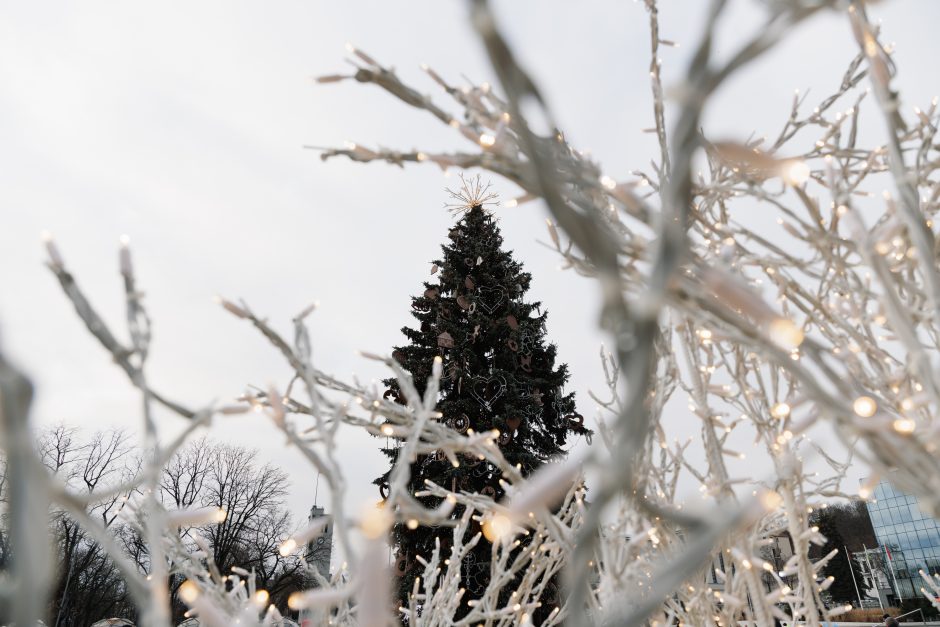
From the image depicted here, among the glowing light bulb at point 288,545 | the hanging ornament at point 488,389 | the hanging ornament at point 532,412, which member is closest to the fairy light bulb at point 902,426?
the glowing light bulb at point 288,545

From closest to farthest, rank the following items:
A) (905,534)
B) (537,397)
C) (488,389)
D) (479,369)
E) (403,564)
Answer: (403,564) → (537,397) → (488,389) → (479,369) → (905,534)

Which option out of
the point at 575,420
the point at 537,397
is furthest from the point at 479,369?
the point at 575,420

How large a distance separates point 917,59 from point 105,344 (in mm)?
2226

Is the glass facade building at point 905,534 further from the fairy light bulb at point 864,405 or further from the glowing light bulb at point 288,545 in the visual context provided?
the glowing light bulb at point 288,545

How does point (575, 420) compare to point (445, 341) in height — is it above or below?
below

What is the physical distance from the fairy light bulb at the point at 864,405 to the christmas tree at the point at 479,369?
830cm

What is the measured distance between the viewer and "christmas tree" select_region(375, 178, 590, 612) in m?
9.28

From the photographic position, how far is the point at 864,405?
79cm

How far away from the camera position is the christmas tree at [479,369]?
9.28 m

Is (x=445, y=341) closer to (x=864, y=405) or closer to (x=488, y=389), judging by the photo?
(x=488, y=389)

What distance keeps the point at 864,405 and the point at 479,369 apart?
32.6 ft

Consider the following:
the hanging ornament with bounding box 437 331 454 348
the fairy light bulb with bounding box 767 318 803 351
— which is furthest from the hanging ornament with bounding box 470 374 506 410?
the fairy light bulb with bounding box 767 318 803 351

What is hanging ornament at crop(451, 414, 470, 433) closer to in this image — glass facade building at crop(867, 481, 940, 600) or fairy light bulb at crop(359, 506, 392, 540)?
fairy light bulb at crop(359, 506, 392, 540)

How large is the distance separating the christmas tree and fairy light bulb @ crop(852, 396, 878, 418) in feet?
27.2
